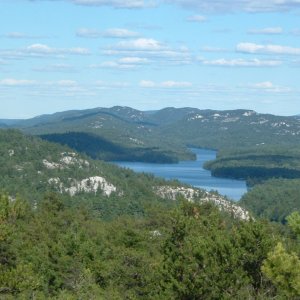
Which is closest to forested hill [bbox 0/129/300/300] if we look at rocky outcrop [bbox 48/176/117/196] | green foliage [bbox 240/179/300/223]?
rocky outcrop [bbox 48/176/117/196]

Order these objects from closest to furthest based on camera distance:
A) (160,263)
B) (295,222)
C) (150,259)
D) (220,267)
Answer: (295,222) < (220,267) < (160,263) < (150,259)

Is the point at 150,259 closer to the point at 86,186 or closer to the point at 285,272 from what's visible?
the point at 285,272

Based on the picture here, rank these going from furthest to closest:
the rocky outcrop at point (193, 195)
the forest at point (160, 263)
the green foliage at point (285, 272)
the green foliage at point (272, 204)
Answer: the green foliage at point (272, 204)
the rocky outcrop at point (193, 195)
the forest at point (160, 263)
the green foliage at point (285, 272)

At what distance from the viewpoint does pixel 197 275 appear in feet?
139

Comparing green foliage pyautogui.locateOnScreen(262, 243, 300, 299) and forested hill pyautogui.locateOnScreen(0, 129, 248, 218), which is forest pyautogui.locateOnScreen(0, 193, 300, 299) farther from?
forested hill pyautogui.locateOnScreen(0, 129, 248, 218)

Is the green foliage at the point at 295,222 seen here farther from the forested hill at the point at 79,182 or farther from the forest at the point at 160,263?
the forested hill at the point at 79,182

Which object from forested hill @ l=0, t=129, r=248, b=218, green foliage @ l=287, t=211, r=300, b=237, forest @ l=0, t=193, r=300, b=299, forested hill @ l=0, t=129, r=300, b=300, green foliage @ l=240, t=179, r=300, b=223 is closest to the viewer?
green foliage @ l=287, t=211, r=300, b=237

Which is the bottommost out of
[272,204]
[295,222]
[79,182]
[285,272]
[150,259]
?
[272,204]

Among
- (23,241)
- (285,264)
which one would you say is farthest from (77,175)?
(285,264)

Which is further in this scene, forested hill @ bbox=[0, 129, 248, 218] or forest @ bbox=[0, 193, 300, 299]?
forested hill @ bbox=[0, 129, 248, 218]

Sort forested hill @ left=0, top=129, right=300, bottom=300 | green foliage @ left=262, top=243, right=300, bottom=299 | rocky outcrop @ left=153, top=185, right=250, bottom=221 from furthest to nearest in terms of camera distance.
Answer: rocky outcrop @ left=153, top=185, right=250, bottom=221
forested hill @ left=0, top=129, right=300, bottom=300
green foliage @ left=262, top=243, right=300, bottom=299

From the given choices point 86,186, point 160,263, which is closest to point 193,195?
point 86,186

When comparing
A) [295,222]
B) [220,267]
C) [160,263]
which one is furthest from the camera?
[160,263]

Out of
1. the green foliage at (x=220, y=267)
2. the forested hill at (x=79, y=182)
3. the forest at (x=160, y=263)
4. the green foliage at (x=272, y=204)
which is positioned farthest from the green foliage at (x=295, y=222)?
the green foliage at (x=272, y=204)
